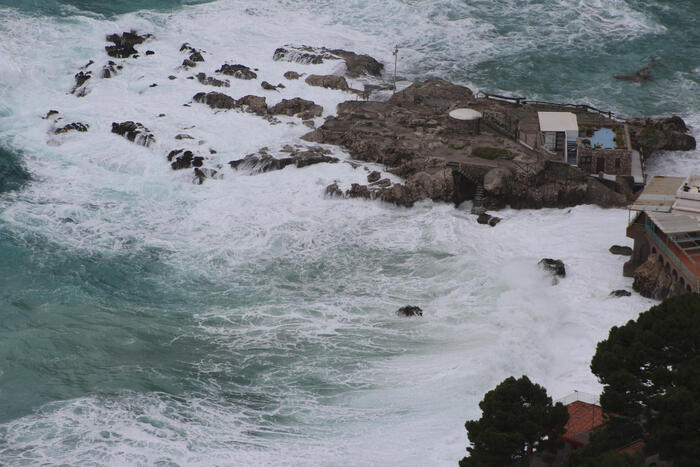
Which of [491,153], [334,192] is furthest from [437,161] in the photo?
[334,192]

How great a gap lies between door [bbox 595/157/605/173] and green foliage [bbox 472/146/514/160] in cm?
619

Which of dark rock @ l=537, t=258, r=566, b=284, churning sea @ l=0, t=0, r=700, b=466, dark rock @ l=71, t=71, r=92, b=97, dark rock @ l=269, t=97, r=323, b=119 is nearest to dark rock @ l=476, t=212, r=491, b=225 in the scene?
churning sea @ l=0, t=0, r=700, b=466

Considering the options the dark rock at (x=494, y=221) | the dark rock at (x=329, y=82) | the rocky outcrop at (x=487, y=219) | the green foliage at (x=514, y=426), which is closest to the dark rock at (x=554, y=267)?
the dark rock at (x=494, y=221)

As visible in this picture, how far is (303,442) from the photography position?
1652 inches

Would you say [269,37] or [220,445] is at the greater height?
[269,37]

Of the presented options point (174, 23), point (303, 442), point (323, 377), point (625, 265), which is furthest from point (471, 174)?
point (174, 23)

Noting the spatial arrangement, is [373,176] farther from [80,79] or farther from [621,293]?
[80,79]

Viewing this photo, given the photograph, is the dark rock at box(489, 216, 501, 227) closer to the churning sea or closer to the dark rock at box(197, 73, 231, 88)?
the churning sea

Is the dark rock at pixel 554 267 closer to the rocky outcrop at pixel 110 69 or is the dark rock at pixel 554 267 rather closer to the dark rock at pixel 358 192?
the dark rock at pixel 358 192

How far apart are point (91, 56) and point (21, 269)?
1490 inches

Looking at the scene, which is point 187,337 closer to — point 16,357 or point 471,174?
point 16,357

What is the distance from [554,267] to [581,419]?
53.6 ft

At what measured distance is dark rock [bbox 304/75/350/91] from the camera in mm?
83250

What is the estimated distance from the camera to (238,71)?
8500cm
